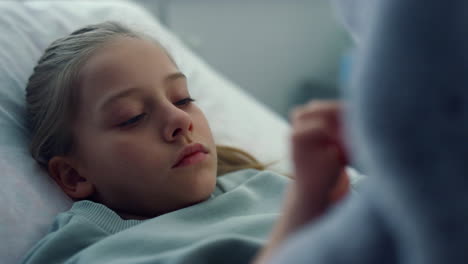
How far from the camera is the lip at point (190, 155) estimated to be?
0.60 meters

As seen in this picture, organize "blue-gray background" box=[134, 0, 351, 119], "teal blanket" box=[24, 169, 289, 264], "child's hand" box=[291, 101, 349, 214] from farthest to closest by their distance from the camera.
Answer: "blue-gray background" box=[134, 0, 351, 119] → "teal blanket" box=[24, 169, 289, 264] → "child's hand" box=[291, 101, 349, 214]

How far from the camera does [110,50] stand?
65 centimetres

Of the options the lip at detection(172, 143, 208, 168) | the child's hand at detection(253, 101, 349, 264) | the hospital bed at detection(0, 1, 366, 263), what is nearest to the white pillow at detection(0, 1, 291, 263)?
the hospital bed at detection(0, 1, 366, 263)

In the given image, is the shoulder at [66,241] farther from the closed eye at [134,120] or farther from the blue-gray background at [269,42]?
the blue-gray background at [269,42]

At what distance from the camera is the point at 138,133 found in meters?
0.60

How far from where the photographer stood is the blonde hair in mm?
659

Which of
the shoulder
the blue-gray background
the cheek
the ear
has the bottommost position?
the shoulder

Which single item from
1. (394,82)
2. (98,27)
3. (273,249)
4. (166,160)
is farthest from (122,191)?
(394,82)

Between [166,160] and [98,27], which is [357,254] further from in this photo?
[98,27]

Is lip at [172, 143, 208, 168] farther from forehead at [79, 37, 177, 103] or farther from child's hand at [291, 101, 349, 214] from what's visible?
child's hand at [291, 101, 349, 214]

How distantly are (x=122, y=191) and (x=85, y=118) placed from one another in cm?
10

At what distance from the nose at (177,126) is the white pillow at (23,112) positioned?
0.11 m

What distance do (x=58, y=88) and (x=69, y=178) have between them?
0.12m

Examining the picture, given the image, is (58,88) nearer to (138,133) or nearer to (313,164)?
(138,133)
